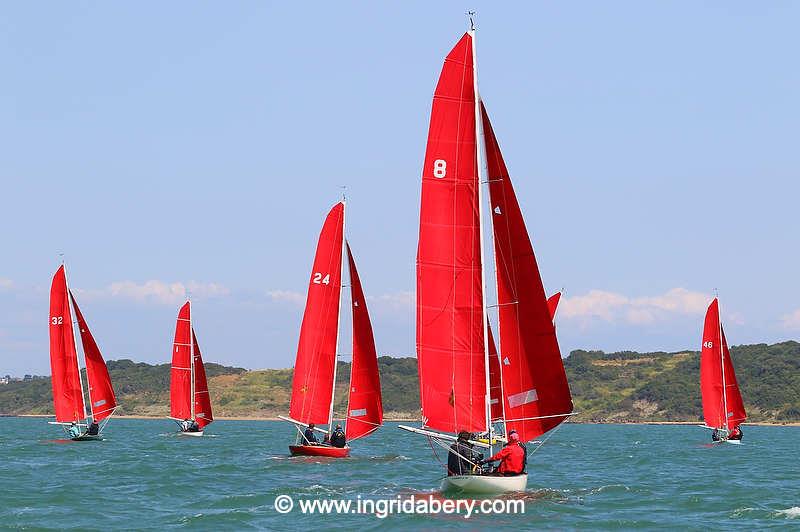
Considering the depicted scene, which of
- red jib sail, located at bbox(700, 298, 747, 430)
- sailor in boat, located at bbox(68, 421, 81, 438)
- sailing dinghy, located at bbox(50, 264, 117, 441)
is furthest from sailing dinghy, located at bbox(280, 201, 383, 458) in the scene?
red jib sail, located at bbox(700, 298, 747, 430)

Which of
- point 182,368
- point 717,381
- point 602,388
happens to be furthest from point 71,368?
point 602,388

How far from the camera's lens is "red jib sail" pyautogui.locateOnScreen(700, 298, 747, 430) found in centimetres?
7494

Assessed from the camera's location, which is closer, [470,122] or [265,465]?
[470,122]

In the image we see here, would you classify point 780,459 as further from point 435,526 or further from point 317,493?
point 435,526

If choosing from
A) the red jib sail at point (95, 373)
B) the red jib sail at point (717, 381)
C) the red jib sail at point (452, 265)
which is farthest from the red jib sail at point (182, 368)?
the red jib sail at point (452, 265)

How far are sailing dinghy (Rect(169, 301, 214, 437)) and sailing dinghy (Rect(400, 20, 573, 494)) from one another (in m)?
47.5

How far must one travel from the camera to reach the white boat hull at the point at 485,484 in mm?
31625

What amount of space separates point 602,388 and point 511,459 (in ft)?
442

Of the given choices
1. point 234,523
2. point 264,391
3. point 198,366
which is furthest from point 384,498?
point 264,391

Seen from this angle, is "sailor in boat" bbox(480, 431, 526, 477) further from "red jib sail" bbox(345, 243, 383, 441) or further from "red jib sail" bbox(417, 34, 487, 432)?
"red jib sail" bbox(345, 243, 383, 441)

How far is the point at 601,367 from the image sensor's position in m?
176

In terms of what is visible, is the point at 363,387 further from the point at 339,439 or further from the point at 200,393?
the point at 200,393

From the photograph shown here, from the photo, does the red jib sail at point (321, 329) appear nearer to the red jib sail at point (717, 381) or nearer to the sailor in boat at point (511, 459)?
the sailor in boat at point (511, 459)

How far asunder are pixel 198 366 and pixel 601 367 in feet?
347
